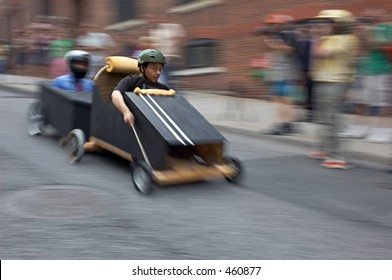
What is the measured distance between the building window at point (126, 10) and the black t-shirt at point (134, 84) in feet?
49.0

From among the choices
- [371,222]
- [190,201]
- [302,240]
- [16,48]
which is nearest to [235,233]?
[302,240]

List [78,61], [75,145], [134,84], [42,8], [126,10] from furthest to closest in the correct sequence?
1. [42,8]
2. [126,10]
3. [78,61]
4. [75,145]
5. [134,84]

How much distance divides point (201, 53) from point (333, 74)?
34.6 feet

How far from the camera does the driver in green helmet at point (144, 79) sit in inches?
232

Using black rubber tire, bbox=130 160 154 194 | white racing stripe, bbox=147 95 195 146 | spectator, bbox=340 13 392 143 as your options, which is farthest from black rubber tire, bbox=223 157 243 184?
spectator, bbox=340 13 392 143

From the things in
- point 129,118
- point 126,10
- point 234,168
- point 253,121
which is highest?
point 126,10

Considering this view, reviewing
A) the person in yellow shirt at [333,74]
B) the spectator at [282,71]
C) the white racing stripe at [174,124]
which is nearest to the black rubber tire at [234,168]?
the white racing stripe at [174,124]

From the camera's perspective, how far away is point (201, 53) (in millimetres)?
17422

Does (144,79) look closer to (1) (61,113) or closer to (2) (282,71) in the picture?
(1) (61,113)

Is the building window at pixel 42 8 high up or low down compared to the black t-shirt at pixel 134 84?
up

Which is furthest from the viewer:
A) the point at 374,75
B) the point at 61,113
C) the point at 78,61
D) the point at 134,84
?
the point at 374,75

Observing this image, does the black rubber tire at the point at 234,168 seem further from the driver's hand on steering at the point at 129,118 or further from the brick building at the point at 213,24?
the brick building at the point at 213,24

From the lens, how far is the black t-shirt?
6.11 meters

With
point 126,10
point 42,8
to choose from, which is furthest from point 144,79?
point 42,8
